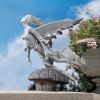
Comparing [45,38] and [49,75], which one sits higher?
[45,38]

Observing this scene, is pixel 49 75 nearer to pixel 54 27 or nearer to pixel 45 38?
pixel 45 38

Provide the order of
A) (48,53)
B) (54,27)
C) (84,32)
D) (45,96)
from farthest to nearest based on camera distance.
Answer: (84,32) < (54,27) < (48,53) < (45,96)

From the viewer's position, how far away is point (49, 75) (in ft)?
28.5

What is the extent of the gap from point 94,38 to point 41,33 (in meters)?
1.15

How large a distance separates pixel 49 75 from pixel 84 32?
173 centimetres

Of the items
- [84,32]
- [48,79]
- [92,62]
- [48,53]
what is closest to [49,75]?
[48,79]

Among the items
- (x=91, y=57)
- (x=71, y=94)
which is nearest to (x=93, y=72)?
(x=91, y=57)

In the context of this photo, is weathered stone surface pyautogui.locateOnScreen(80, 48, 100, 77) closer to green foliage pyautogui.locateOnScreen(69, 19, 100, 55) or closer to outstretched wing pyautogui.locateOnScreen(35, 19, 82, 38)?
green foliage pyautogui.locateOnScreen(69, 19, 100, 55)

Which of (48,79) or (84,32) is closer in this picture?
(48,79)

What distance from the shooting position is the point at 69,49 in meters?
9.51

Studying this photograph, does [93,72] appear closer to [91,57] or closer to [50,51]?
[91,57]

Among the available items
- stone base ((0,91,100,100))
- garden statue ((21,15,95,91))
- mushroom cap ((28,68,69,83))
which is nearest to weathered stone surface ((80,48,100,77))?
garden statue ((21,15,95,91))

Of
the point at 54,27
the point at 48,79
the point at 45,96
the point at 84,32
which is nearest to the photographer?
the point at 45,96

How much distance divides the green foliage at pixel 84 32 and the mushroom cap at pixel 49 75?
0.99 m
